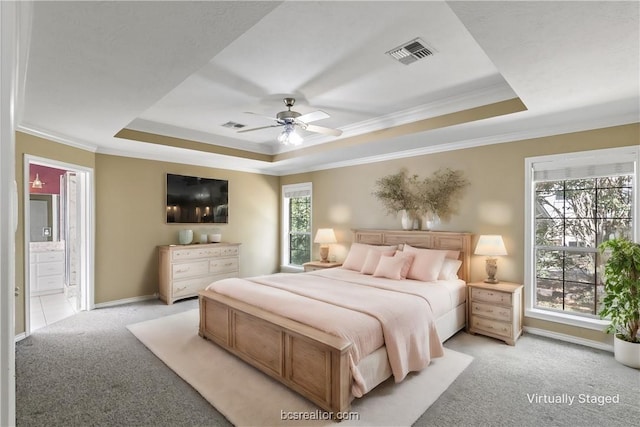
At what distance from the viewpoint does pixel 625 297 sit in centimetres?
305

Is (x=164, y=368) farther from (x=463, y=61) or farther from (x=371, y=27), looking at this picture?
(x=463, y=61)

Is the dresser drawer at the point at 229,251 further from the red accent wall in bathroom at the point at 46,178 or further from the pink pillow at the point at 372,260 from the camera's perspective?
the red accent wall in bathroom at the point at 46,178

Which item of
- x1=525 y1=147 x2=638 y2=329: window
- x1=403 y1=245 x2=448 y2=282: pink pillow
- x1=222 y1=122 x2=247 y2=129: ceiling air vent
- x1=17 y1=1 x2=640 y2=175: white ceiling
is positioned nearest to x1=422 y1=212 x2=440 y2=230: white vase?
x1=403 y1=245 x2=448 y2=282: pink pillow

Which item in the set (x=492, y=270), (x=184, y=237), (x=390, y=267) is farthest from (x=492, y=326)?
(x=184, y=237)

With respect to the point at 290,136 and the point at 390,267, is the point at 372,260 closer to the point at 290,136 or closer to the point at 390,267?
the point at 390,267

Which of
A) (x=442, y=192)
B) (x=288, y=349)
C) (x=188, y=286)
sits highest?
(x=442, y=192)

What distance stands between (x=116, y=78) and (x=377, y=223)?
410 cm

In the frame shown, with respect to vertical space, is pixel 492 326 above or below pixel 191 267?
below

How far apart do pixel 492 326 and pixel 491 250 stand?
879 millimetres

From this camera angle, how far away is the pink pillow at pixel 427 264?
4.01 meters

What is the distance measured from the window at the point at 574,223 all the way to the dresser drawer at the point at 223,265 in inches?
183

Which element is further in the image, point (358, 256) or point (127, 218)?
point (127, 218)

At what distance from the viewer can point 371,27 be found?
2.26 m

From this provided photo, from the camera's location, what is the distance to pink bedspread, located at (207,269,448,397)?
2496 millimetres
